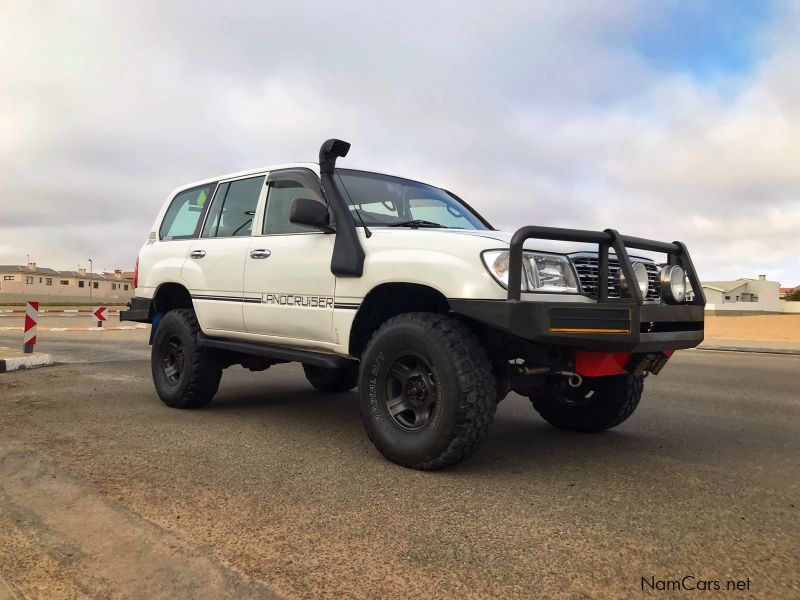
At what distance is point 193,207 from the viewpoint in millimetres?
5840

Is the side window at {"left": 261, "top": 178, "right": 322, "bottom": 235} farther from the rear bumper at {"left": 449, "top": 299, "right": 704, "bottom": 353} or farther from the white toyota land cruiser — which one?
the rear bumper at {"left": 449, "top": 299, "right": 704, "bottom": 353}

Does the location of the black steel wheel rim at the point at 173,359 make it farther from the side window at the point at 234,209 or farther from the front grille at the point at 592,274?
the front grille at the point at 592,274

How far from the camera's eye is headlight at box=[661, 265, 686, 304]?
12.3 ft

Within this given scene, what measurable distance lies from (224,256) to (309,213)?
141 cm

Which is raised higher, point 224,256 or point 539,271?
point 224,256

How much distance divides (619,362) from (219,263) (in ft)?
10.7

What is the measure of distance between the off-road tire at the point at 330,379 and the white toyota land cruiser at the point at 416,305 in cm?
111

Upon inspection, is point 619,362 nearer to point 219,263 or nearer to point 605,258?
point 605,258

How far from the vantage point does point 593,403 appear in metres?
4.59

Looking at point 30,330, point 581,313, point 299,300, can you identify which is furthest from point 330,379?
point 30,330

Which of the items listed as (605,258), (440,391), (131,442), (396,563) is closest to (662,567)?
(396,563)

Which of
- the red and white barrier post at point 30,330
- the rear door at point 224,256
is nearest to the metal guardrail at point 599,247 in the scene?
the rear door at point 224,256

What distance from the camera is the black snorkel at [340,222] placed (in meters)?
3.95

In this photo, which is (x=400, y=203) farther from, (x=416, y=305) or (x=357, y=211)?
(x=416, y=305)
